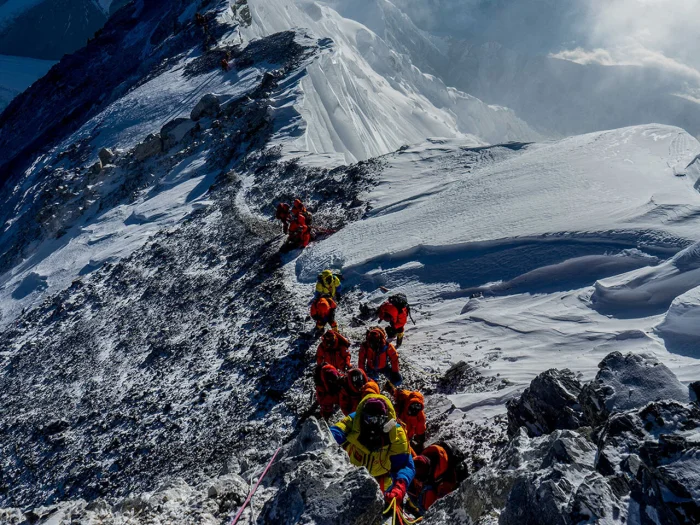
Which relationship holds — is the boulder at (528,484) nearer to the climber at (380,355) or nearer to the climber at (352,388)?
the climber at (352,388)

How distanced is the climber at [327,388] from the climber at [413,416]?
1.13m

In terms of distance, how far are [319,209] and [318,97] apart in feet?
42.2

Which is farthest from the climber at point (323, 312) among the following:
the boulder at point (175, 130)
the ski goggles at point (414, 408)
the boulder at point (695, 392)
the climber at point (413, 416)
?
the boulder at point (175, 130)

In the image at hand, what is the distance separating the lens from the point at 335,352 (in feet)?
30.4

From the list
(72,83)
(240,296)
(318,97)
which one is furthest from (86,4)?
(240,296)

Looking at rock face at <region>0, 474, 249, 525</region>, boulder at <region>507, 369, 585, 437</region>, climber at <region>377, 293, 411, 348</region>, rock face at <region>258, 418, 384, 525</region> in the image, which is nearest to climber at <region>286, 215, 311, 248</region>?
climber at <region>377, 293, 411, 348</region>

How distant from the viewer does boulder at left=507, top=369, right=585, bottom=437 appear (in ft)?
20.1

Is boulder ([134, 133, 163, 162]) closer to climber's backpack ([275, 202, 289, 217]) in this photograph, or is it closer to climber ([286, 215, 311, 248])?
climber's backpack ([275, 202, 289, 217])

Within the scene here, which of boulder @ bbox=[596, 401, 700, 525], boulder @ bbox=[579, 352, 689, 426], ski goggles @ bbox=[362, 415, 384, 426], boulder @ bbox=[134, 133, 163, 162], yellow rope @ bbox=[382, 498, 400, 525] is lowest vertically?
yellow rope @ bbox=[382, 498, 400, 525]

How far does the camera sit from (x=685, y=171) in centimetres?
1334

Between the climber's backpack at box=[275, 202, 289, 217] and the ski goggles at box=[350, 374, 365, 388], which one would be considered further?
the climber's backpack at box=[275, 202, 289, 217]

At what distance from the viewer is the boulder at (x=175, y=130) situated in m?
28.0

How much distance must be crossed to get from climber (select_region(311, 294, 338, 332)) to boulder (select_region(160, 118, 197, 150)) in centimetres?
2088

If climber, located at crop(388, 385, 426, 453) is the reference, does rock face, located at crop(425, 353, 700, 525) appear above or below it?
above
